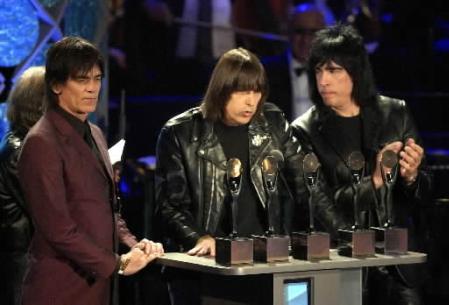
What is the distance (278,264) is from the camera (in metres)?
3.52

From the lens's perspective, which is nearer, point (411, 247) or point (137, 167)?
point (411, 247)

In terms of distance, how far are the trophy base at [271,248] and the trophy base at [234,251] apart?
2.3 inches

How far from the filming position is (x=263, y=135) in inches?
165

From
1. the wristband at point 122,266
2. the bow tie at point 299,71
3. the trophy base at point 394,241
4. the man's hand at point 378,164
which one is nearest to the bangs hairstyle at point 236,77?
the man's hand at point 378,164

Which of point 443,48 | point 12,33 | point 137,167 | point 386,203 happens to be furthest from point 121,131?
point 443,48

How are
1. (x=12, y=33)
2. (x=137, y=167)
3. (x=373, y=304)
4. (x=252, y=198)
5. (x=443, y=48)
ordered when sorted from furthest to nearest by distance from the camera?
(x=443, y=48) < (x=137, y=167) < (x=12, y=33) < (x=373, y=304) < (x=252, y=198)

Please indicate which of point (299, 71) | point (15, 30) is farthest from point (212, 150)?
point (299, 71)

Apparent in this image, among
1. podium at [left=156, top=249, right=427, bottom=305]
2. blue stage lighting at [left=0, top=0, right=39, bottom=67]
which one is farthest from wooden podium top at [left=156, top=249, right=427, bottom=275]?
blue stage lighting at [left=0, top=0, right=39, bottom=67]

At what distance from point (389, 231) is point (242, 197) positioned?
2.07 feet

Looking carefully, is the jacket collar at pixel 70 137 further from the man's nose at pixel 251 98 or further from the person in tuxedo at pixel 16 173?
the person in tuxedo at pixel 16 173

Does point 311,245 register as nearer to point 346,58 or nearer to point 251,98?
point 251,98

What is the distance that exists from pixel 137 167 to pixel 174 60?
144cm

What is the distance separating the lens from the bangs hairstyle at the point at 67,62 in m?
3.53

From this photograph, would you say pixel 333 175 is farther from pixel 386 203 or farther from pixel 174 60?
pixel 174 60
